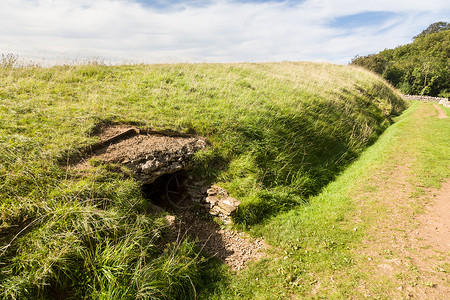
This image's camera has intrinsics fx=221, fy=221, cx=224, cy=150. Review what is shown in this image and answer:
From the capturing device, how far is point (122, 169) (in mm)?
5250

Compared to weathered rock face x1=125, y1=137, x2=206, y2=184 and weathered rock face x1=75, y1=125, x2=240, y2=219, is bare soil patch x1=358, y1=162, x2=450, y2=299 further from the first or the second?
weathered rock face x1=125, y1=137, x2=206, y2=184

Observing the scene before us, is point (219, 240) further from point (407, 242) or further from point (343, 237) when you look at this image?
point (407, 242)

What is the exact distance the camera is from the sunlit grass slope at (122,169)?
3520 millimetres

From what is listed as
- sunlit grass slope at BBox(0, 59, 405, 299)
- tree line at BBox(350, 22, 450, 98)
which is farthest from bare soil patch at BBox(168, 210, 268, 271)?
tree line at BBox(350, 22, 450, 98)

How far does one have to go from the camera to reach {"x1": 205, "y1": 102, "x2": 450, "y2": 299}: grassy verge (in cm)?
391

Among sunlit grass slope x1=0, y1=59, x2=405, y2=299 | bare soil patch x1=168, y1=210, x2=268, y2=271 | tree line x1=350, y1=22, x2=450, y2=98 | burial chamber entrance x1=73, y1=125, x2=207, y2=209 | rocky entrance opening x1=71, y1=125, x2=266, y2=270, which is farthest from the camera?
tree line x1=350, y1=22, x2=450, y2=98

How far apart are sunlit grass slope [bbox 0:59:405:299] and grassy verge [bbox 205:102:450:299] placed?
641 mm

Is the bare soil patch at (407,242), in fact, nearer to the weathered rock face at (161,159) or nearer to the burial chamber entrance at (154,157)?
the weathered rock face at (161,159)

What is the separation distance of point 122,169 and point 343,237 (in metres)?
5.37

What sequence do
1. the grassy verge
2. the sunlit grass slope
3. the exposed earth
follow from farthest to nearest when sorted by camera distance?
the exposed earth
the grassy verge
the sunlit grass slope

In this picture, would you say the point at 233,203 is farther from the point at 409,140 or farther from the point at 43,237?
the point at 409,140

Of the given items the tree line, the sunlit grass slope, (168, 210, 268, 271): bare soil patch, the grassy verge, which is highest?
the tree line

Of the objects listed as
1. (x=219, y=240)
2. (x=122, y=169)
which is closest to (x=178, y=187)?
(x=122, y=169)

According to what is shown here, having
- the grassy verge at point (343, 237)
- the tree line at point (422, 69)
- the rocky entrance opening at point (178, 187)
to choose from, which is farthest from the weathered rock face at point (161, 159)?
the tree line at point (422, 69)
